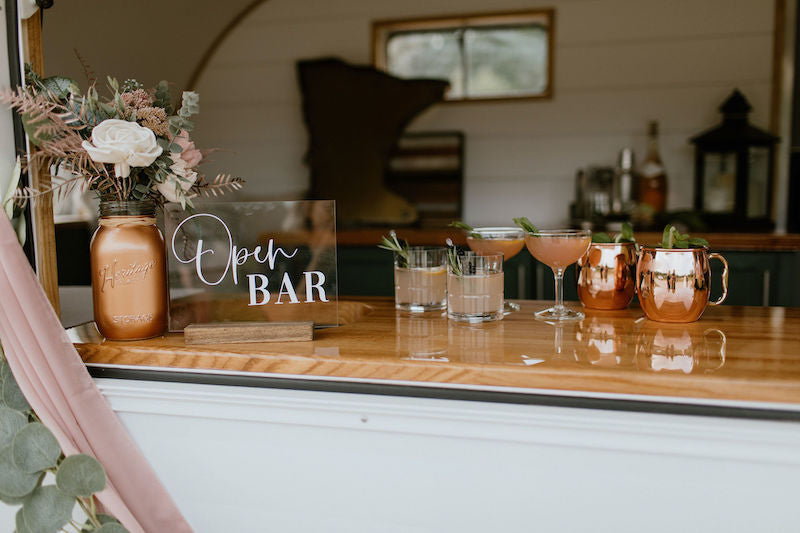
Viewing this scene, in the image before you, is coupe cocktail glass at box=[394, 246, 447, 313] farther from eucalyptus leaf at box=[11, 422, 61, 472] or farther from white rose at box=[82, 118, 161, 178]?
eucalyptus leaf at box=[11, 422, 61, 472]

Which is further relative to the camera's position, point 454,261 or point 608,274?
point 608,274

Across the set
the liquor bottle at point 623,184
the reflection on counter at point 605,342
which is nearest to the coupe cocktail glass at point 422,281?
the reflection on counter at point 605,342

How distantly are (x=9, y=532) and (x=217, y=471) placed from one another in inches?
16.5

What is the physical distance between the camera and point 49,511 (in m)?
0.83

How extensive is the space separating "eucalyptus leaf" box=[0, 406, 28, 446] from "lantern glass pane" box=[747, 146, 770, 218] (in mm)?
2575

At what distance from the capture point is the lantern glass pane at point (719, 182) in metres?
2.51

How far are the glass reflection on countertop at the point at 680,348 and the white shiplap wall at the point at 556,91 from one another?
1901 mm

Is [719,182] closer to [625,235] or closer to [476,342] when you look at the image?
[625,235]

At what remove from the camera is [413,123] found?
9.67 ft

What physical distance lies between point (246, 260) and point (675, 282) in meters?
0.70

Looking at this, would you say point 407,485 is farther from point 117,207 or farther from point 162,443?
point 117,207

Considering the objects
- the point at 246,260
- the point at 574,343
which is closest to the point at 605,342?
the point at 574,343

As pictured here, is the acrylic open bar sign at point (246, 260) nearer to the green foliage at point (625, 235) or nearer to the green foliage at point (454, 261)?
the green foliage at point (454, 261)

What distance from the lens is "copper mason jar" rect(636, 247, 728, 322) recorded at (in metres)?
1.00
